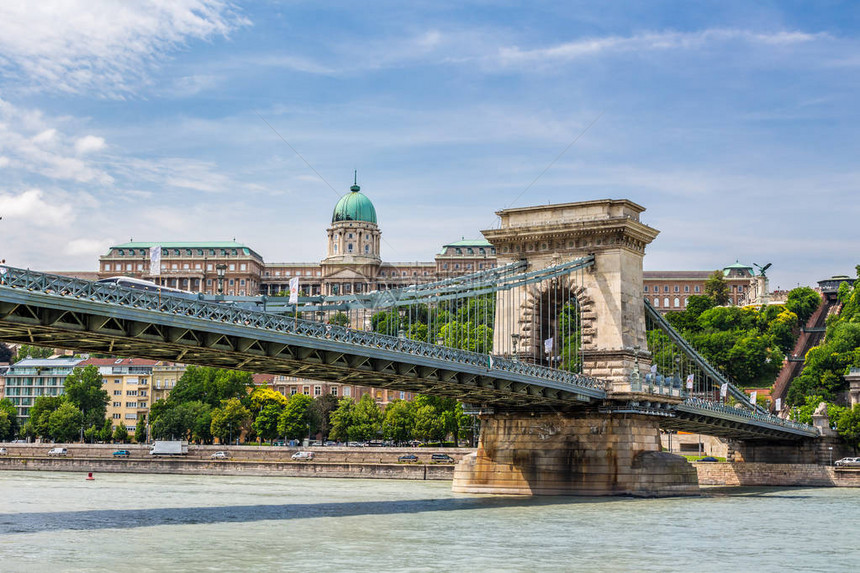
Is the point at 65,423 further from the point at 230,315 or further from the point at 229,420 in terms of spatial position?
the point at 230,315

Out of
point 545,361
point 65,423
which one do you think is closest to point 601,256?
point 545,361

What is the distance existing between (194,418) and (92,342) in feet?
270

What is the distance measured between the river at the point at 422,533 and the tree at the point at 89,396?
6603 cm

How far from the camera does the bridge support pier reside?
4706cm

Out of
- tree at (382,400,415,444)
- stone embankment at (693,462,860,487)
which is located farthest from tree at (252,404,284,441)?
stone embankment at (693,462,860,487)

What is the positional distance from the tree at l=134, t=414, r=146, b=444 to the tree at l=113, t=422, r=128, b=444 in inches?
53.3

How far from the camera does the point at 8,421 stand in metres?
119

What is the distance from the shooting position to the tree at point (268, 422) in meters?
109

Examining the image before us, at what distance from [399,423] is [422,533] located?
66062mm

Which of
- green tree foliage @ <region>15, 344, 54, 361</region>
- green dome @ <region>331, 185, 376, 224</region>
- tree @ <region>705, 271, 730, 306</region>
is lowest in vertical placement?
green tree foliage @ <region>15, 344, 54, 361</region>

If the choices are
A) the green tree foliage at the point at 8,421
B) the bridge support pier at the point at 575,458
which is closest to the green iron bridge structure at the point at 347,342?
the bridge support pier at the point at 575,458

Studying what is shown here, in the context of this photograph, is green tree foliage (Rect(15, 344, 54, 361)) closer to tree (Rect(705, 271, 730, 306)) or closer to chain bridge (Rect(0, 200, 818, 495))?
tree (Rect(705, 271, 730, 306))

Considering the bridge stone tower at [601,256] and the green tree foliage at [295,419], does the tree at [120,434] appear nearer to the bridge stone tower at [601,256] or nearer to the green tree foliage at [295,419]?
the green tree foliage at [295,419]

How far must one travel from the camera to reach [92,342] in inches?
1202
